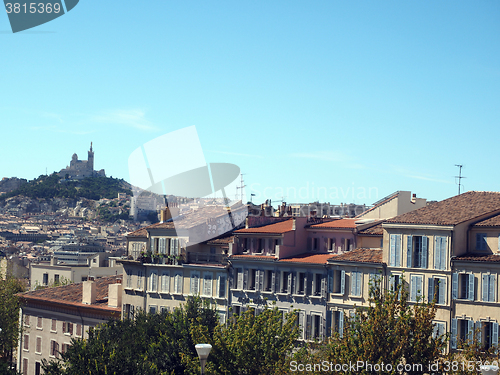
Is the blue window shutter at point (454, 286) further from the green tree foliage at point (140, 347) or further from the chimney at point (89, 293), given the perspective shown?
the chimney at point (89, 293)

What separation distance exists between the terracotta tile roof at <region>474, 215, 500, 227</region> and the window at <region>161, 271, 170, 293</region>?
2680 cm

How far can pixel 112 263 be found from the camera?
101562 mm

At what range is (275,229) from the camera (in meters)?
53.2

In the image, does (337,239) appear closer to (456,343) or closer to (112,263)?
(456,343)

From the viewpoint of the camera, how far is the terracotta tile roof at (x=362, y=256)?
45.6m

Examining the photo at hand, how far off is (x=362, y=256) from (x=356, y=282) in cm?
191

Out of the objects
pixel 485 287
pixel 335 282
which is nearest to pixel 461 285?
pixel 485 287

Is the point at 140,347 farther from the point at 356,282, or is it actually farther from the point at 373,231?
the point at 373,231

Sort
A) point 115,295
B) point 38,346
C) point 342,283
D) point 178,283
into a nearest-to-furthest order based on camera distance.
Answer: point 342,283 → point 178,283 → point 115,295 → point 38,346

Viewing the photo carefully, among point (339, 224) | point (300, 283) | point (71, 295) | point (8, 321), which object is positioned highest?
point (339, 224)

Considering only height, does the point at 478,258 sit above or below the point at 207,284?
above

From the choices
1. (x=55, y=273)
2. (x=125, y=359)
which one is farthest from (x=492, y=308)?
(x=55, y=273)

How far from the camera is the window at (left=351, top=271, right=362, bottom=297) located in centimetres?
4556

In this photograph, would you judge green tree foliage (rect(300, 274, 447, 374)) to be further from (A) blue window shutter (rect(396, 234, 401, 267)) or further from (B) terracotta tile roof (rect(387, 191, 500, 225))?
(A) blue window shutter (rect(396, 234, 401, 267))
